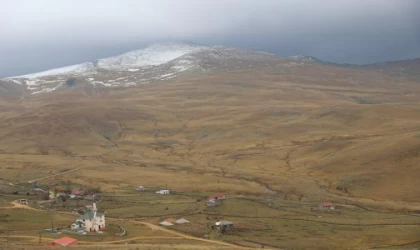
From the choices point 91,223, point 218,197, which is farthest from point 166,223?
point 218,197

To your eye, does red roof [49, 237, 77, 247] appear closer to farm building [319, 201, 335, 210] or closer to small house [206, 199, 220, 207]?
small house [206, 199, 220, 207]

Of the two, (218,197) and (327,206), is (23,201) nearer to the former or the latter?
(218,197)

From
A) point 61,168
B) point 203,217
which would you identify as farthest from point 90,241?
point 61,168

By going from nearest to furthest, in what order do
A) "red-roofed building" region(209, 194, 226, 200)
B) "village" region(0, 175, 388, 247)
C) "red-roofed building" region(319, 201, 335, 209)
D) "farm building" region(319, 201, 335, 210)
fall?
"village" region(0, 175, 388, 247)
"farm building" region(319, 201, 335, 210)
"red-roofed building" region(319, 201, 335, 209)
"red-roofed building" region(209, 194, 226, 200)

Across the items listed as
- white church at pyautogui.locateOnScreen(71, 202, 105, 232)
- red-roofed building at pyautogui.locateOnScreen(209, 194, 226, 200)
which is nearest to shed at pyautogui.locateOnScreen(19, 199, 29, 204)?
white church at pyautogui.locateOnScreen(71, 202, 105, 232)

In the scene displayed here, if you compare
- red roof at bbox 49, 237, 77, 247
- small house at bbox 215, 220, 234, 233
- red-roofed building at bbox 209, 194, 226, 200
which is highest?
red roof at bbox 49, 237, 77, 247

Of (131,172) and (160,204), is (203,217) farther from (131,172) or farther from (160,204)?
(131,172)

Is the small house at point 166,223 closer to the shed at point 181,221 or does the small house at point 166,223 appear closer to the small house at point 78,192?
the shed at point 181,221

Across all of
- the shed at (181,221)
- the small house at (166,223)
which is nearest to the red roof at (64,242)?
the small house at (166,223)
